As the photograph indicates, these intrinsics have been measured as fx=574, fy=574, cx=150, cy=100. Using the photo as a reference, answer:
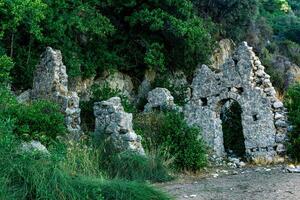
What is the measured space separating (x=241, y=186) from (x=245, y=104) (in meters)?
6.34

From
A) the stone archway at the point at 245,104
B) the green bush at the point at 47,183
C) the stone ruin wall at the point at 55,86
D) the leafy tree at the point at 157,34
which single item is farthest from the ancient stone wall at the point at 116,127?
the leafy tree at the point at 157,34

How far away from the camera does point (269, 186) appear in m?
11.9

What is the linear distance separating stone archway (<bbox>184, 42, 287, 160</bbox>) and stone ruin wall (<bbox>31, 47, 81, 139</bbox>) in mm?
4355

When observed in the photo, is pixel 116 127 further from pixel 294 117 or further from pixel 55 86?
pixel 294 117

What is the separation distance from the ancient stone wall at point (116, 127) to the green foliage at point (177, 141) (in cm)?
74

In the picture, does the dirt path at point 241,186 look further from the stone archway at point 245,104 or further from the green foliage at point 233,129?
the green foliage at point 233,129

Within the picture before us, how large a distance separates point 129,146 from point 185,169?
2.04 m

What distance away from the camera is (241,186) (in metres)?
12.2

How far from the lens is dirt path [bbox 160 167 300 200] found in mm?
10695

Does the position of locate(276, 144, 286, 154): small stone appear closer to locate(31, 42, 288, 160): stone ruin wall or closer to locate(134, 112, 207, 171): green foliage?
locate(31, 42, 288, 160): stone ruin wall

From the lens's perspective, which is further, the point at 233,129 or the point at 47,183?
the point at 233,129

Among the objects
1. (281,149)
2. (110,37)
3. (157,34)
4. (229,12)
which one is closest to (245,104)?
(281,149)

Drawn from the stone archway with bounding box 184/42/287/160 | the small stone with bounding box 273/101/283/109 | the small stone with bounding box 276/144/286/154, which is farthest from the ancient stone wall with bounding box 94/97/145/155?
the small stone with bounding box 273/101/283/109

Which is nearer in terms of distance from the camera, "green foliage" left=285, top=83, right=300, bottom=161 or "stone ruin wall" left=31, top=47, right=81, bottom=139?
"stone ruin wall" left=31, top=47, right=81, bottom=139
